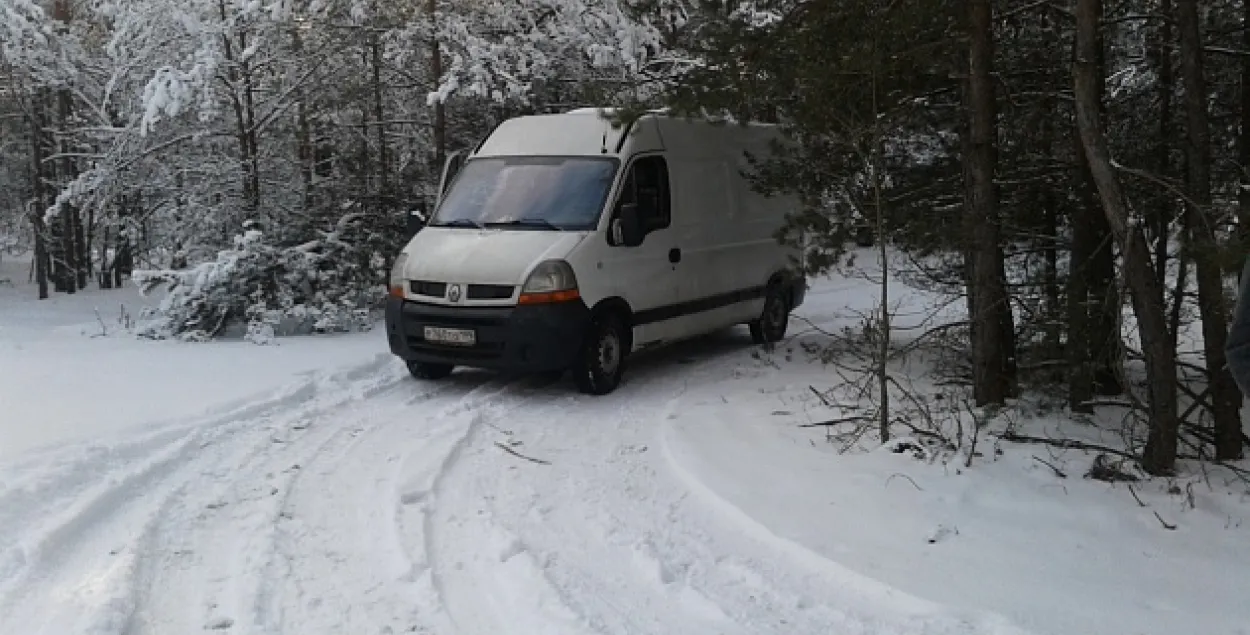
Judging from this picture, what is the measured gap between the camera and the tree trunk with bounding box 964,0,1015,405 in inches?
274

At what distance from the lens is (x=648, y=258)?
381 inches

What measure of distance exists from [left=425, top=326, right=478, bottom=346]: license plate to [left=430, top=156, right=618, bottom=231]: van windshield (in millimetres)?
1112

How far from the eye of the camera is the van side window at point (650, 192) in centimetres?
961

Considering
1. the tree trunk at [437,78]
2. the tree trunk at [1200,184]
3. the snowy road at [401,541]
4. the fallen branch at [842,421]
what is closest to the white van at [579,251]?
the snowy road at [401,541]

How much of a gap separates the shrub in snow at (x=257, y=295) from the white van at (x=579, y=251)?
3.54 m

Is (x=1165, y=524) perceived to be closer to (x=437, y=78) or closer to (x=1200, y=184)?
(x=1200, y=184)

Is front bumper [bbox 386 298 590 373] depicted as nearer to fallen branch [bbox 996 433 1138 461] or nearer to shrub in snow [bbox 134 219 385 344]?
fallen branch [bbox 996 433 1138 461]

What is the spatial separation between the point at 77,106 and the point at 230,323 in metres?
12.3

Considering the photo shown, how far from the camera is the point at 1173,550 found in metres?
5.05

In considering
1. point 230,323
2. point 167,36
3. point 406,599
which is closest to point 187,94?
point 167,36

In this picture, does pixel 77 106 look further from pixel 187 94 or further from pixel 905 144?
pixel 905 144

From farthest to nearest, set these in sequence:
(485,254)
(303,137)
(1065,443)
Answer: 1. (303,137)
2. (485,254)
3. (1065,443)

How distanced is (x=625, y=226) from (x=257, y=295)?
256 inches

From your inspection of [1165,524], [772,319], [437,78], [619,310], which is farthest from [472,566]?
[437,78]
